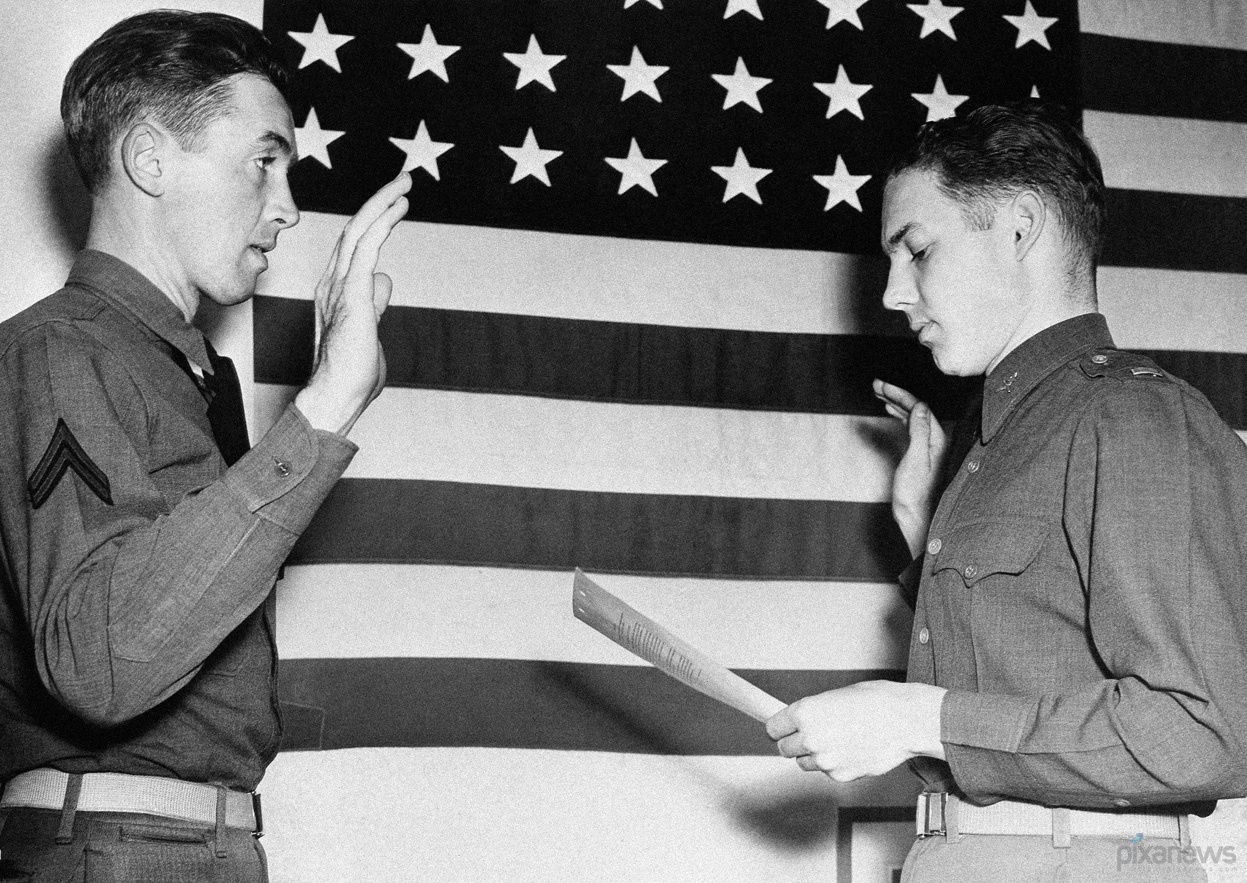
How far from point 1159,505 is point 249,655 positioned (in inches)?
44.2

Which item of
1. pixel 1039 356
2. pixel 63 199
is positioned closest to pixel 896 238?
pixel 1039 356

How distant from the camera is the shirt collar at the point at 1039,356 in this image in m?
1.80

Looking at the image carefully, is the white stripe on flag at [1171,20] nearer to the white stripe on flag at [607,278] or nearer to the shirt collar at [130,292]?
the white stripe on flag at [607,278]

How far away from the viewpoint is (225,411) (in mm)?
1827

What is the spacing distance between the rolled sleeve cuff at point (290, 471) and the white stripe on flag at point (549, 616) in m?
1.16

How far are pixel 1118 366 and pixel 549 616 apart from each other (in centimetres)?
124

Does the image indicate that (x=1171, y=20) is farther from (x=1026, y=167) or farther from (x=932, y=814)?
(x=932, y=814)

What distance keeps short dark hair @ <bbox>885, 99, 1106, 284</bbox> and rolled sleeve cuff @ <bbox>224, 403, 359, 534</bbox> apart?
1022 millimetres

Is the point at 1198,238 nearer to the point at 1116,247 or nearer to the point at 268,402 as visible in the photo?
the point at 1116,247

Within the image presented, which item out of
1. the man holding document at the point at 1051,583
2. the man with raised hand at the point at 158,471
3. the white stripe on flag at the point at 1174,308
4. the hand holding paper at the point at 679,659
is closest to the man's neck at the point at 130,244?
the man with raised hand at the point at 158,471

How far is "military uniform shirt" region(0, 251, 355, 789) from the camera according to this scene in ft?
4.22

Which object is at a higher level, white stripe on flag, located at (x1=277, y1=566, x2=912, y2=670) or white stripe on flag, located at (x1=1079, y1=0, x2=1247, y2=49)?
white stripe on flag, located at (x1=1079, y1=0, x2=1247, y2=49)

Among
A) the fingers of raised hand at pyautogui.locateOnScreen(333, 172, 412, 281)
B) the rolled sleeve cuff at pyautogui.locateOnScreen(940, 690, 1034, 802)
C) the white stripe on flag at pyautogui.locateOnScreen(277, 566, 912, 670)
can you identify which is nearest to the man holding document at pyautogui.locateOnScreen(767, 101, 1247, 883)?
the rolled sleeve cuff at pyautogui.locateOnScreen(940, 690, 1034, 802)

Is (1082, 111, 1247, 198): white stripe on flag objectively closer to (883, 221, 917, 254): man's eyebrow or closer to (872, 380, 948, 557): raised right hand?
(872, 380, 948, 557): raised right hand
